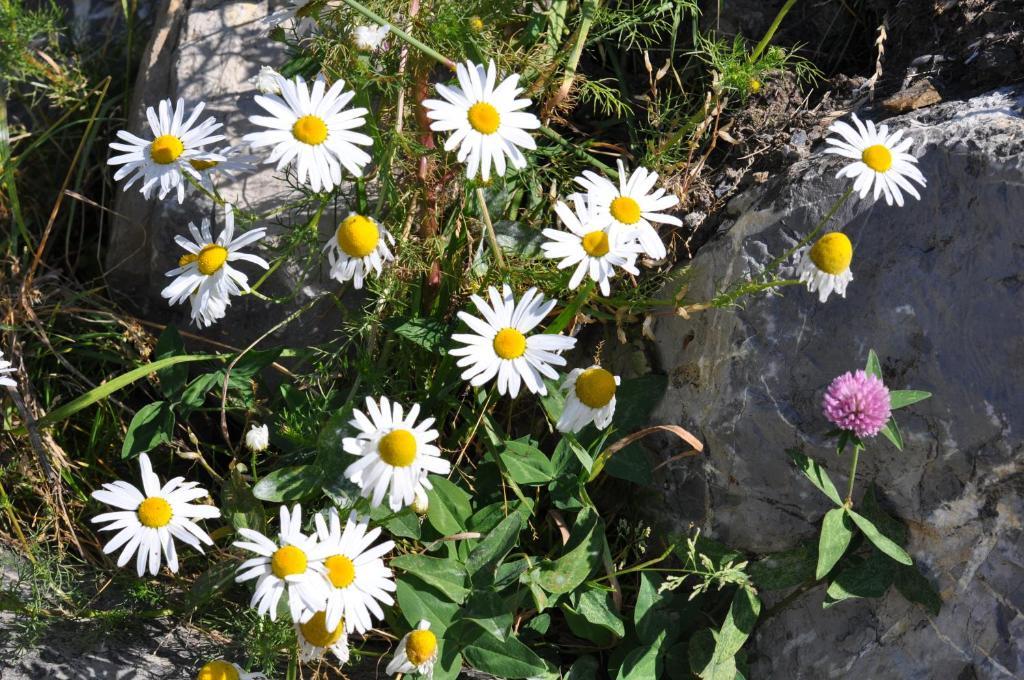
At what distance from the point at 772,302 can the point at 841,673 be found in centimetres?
70

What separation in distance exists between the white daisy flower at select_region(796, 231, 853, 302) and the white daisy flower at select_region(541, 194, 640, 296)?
0.96 feet

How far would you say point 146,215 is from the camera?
2316 mm

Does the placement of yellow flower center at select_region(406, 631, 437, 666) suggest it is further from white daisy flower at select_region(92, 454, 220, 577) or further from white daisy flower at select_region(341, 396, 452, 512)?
white daisy flower at select_region(92, 454, 220, 577)

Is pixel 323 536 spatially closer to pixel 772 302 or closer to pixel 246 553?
pixel 246 553

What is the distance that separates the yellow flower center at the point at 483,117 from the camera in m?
1.63

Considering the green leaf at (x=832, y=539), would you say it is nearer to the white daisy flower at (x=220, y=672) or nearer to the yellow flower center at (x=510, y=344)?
the yellow flower center at (x=510, y=344)

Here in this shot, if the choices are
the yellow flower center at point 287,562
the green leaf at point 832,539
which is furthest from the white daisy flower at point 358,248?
the green leaf at point 832,539

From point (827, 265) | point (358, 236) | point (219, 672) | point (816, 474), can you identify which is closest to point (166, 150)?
point (358, 236)

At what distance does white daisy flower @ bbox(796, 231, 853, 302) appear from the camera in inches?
61.7

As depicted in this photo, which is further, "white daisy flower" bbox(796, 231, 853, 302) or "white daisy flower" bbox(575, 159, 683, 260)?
"white daisy flower" bbox(575, 159, 683, 260)

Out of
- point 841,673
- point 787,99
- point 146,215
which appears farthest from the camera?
point 146,215

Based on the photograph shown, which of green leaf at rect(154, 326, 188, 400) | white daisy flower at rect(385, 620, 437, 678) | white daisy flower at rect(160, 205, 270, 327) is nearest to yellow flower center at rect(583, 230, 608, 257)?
white daisy flower at rect(160, 205, 270, 327)

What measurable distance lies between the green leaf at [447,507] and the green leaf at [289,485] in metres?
0.23

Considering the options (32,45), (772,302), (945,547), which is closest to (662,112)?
(772,302)
